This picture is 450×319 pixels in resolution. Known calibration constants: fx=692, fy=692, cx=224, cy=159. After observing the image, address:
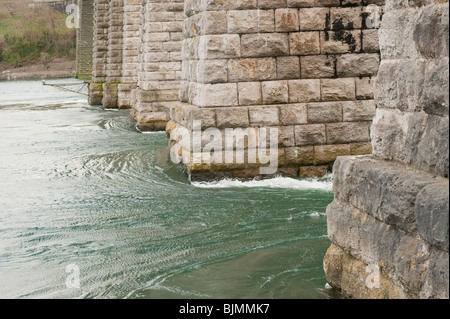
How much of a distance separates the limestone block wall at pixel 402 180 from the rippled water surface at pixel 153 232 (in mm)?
776

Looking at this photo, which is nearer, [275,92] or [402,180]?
[402,180]

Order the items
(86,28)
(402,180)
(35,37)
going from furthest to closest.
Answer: (35,37)
(86,28)
(402,180)

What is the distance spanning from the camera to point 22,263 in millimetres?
6188

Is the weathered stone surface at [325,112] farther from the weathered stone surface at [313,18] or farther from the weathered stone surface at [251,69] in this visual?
the weathered stone surface at [313,18]

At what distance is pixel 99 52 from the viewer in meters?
28.5

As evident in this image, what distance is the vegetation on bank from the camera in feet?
310

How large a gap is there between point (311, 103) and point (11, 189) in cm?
449

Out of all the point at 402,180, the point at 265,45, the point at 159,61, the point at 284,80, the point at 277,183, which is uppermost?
the point at 159,61

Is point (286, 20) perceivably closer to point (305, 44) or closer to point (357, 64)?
point (305, 44)

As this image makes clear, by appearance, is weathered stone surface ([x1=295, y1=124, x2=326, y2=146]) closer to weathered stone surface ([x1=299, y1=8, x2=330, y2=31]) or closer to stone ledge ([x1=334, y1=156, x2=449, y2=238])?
weathered stone surface ([x1=299, y1=8, x2=330, y2=31])

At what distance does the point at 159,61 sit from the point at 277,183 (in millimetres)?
8589

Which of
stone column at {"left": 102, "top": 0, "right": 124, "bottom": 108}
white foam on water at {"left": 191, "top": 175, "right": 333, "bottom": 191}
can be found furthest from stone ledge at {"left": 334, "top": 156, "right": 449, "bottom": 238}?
stone column at {"left": 102, "top": 0, "right": 124, "bottom": 108}

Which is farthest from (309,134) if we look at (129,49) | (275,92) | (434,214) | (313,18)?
(129,49)

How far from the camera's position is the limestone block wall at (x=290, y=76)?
30.0ft
